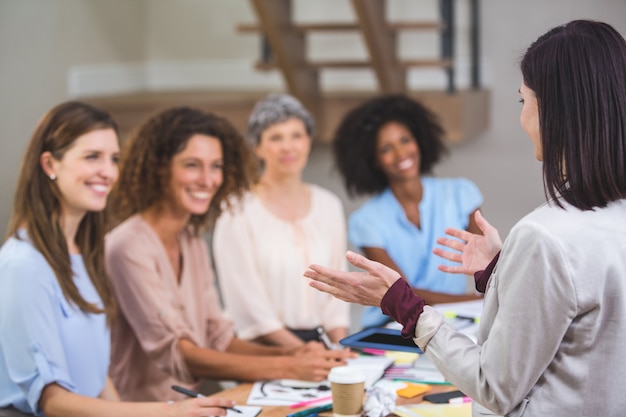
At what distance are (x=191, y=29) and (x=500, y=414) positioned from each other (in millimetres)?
5238

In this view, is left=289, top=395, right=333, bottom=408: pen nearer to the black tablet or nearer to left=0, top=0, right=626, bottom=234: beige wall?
the black tablet

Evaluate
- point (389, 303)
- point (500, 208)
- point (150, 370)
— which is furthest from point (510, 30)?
point (389, 303)

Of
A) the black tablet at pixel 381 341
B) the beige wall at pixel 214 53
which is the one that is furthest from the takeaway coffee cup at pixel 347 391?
the beige wall at pixel 214 53

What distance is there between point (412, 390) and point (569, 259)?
2.94 feet

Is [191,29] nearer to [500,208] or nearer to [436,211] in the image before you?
[500,208]

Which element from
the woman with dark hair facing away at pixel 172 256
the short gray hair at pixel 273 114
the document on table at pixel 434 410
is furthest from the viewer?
the short gray hair at pixel 273 114

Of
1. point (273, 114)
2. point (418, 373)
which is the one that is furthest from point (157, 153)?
point (418, 373)

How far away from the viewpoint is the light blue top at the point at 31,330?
2066 millimetres

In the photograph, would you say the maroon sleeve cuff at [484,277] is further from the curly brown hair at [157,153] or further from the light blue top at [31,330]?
the curly brown hair at [157,153]

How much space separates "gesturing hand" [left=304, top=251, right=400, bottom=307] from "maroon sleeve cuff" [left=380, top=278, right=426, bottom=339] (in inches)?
0.6

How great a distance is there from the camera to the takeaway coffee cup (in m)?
1.89

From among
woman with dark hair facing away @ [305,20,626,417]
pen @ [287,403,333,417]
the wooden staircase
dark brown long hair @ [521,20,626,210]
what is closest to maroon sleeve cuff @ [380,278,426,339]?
woman with dark hair facing away @ [305,20,626,417]

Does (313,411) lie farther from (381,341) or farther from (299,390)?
(381,341)

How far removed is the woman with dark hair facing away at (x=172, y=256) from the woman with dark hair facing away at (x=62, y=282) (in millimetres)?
180
